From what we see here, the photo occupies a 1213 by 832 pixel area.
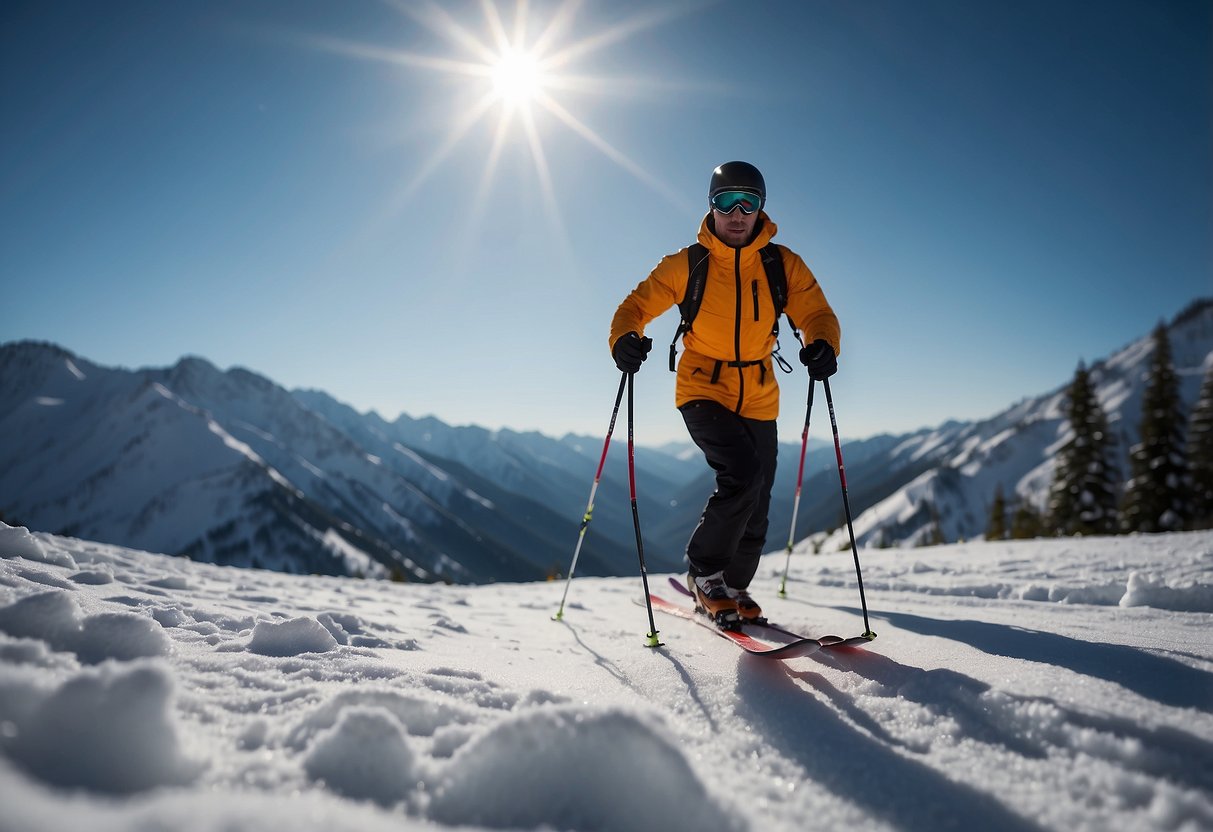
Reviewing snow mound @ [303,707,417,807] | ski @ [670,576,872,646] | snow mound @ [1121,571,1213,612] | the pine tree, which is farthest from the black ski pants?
the pine tree

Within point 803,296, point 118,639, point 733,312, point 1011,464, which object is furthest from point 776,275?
point 1011,464

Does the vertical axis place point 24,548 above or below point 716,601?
above

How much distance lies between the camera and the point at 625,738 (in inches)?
60.6

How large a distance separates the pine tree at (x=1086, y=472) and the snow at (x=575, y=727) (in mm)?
31654

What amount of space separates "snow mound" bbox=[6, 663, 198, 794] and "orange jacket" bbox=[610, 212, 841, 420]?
11.5ft

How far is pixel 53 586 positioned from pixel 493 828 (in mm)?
A: 3314

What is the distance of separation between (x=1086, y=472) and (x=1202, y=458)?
5.29 m

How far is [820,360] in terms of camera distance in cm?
420

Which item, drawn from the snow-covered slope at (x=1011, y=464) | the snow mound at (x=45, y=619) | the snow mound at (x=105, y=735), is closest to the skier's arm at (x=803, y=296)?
the snow mound at (x=105, y=735)

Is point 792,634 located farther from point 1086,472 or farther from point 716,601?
point 1086,472

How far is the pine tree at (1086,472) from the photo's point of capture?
27922 millimetres

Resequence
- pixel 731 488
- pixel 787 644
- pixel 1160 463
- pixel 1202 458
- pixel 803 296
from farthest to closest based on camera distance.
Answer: pixel 1202 458 < pixel 1160 463 < pixel 803 296 < pixel 731 488 < pixel 787 644

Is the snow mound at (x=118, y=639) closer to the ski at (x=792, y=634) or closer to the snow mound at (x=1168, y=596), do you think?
the ski at (x=792, y=634)

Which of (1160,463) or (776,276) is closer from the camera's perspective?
A: (776,276)
